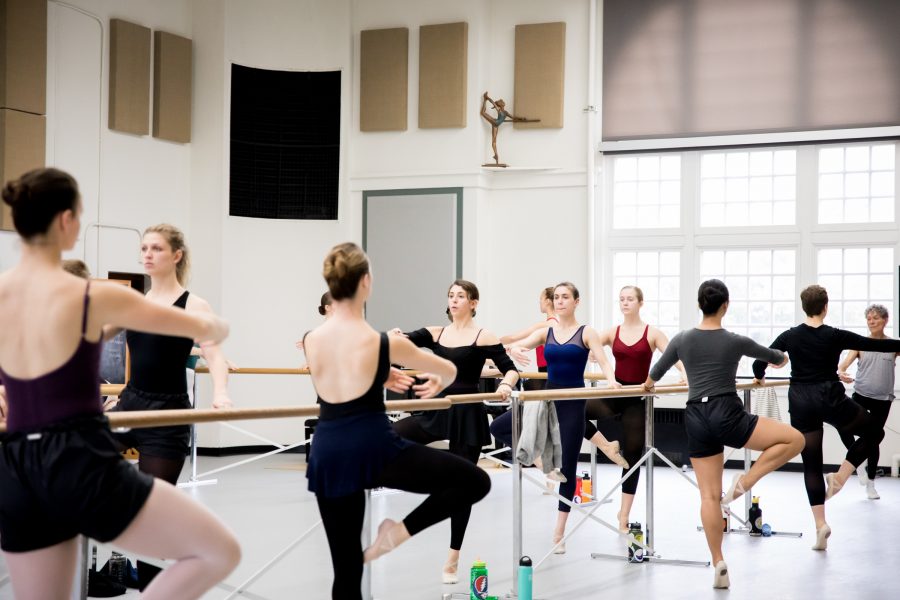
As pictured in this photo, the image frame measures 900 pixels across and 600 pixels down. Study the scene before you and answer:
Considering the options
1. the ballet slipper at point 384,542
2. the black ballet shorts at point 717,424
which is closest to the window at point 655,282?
the black ballet shorts at point 717,424

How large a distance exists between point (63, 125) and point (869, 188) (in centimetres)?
804

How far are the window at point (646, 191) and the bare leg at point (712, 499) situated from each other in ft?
20.5

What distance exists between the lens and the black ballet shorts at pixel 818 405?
21.3 ft

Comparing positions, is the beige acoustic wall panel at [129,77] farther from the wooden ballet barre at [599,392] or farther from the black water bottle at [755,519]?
the black water bottle at [755,519]

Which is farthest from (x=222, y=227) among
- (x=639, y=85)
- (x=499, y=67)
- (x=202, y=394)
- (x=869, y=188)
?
(x=869, y=188)

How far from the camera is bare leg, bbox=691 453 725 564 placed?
5418 millimetres

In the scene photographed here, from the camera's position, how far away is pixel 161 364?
3.97 m

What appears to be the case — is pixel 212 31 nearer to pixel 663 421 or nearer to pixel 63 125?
pixel 63 125

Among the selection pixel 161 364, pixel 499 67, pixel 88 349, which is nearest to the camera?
pixel 88 349

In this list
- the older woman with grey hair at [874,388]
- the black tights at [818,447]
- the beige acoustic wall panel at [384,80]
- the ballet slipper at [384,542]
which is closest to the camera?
the ballet slipper at [384,542]

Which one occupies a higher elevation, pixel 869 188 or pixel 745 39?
pixel 745 39

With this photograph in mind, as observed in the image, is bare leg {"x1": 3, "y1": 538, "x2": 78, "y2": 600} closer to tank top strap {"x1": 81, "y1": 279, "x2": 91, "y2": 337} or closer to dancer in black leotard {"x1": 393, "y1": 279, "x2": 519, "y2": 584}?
tank top strap {"x1": 81, "y1": 279, "x2": 91, "y2": 337}

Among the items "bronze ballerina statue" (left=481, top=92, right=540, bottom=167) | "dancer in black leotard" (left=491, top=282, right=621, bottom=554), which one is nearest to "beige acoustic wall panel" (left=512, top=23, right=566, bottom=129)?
"bronze ballerina statue" (left=481, top=92, right=540, bottom=167)

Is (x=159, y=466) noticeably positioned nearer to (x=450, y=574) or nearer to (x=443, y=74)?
(x=450, y=574)
